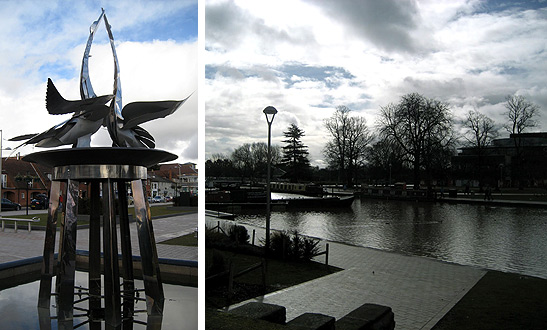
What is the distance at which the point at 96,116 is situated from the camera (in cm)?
510

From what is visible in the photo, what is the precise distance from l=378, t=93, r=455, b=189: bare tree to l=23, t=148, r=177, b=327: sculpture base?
317 cm

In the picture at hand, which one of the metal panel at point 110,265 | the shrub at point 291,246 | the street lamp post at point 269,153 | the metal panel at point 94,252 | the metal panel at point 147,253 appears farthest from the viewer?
the shrub at point 291,246

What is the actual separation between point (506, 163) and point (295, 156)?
285 centimetres

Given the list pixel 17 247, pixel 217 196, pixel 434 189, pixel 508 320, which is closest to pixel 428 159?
pixel 434 189

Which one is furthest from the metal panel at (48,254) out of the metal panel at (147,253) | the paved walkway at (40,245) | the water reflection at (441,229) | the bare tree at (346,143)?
the paved walkway at (40,245)

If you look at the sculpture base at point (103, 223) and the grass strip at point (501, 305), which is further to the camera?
the grass strip at point (501, 305)

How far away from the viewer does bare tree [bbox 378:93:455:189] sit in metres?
6.44

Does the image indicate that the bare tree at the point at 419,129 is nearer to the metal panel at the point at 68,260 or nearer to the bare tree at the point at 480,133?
the bare tree at the point at 480,133

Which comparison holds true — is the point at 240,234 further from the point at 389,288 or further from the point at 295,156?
the point at 389,288

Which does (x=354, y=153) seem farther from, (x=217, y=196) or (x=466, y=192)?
(x=217, y=196)

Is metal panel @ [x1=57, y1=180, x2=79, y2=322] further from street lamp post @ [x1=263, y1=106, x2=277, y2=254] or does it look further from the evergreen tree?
the evergreen tree

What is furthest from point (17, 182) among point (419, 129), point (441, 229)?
point (441, 229)

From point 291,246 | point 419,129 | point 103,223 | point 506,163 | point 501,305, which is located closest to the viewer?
point 103,223

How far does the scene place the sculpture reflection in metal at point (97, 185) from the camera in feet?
15.8
